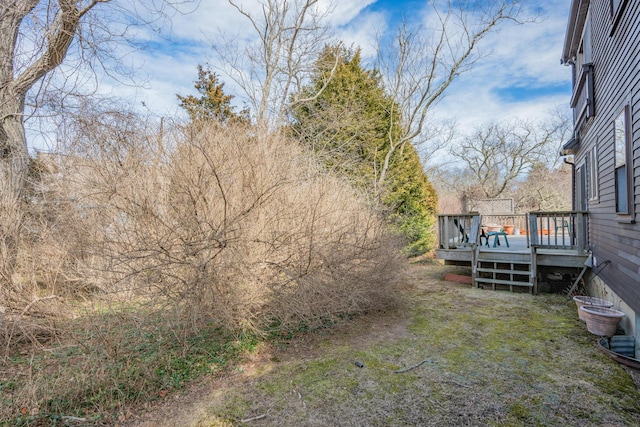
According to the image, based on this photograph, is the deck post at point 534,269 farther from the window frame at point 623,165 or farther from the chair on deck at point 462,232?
the window frame at point 623,165

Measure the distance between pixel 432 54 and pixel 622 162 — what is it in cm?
990

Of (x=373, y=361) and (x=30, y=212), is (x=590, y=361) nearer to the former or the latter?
(x=373, y=361)

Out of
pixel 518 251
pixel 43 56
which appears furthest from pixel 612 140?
pixel 43 56

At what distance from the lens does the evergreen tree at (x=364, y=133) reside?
9.75 meters

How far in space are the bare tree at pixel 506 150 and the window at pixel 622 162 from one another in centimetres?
1622

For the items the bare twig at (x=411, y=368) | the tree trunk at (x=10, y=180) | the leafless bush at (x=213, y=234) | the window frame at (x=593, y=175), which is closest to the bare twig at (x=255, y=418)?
the leafless bush at (x=213, y=234)

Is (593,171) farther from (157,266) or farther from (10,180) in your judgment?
(10,180)

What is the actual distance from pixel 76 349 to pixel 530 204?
22.0 meters

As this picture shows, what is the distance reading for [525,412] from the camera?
259 cm

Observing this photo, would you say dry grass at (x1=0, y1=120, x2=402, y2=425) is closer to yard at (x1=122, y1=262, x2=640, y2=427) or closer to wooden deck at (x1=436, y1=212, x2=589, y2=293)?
yard at (x1=122, y1=262, x2=640, y2=427)

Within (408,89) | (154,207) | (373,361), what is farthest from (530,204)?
(154,207)

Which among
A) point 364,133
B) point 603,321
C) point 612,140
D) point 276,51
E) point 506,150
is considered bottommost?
point 603,321

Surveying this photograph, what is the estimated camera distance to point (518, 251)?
6957 mm

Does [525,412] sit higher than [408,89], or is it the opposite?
[408,89]
